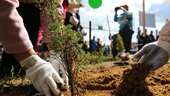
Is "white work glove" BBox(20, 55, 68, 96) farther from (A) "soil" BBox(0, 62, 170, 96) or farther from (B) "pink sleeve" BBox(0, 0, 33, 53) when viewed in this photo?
(A) "soil" BBox(0, 62, 170, 96)

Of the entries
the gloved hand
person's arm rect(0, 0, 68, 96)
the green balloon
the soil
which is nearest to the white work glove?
person's arm rect(0, 0, 68, 96)

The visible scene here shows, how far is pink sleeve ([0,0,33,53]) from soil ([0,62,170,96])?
1.87m

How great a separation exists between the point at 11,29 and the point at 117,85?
337 centimetres

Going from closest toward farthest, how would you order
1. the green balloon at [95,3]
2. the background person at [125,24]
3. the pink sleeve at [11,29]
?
1. the pink sleeve at [11,29]
2. the green balloon at [95,3]
3. the background person at [125,24]

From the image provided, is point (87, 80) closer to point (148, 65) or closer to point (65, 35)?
point (148, 65)

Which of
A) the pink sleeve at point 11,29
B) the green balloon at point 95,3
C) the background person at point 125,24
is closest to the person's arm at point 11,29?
the pink sleeve at point 11,29

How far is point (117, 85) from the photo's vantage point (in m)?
6.13

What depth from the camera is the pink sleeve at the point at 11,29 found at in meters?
2.85

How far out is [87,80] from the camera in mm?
6617

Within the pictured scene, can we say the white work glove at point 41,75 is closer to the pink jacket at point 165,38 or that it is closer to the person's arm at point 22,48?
the person's arm at point 22,48

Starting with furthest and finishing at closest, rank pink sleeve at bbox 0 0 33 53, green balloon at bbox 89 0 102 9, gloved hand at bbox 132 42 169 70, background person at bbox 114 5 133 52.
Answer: background person at bbox 114 5 133 52 → green balloon at bbox 89 0 102 9 → gloved hand at bbox 132 42 169 70 → pink sleeve at bbox 0 0 33 53

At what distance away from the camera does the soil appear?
513 centimetres

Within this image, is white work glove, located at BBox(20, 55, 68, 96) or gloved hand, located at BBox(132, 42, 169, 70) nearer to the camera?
white work glove, located at BBox(20, 55, 68, 96)

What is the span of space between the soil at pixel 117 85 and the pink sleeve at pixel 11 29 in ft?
6.14
